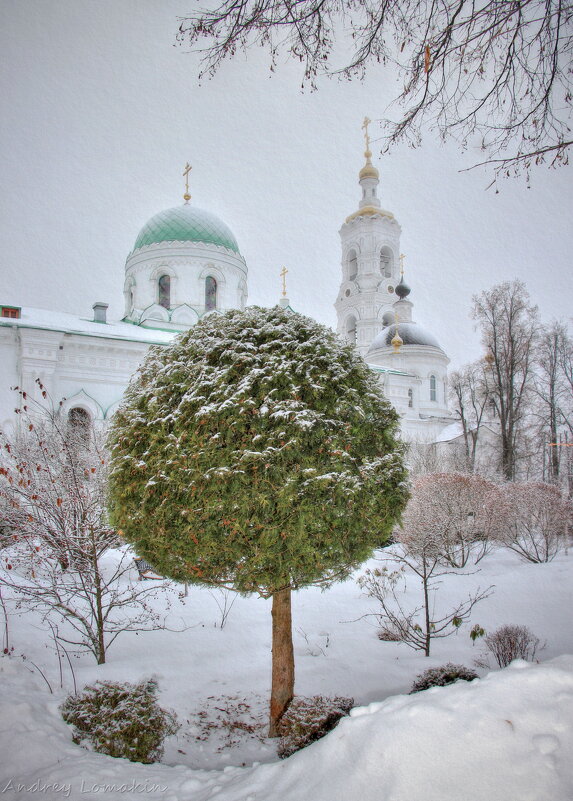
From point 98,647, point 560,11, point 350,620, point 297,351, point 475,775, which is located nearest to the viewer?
point 475,775

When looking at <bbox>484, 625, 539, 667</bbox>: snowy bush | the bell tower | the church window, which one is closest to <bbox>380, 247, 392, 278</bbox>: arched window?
the bell tower

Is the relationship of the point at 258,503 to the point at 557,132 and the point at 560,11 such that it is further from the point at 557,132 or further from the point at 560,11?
the point at 560,11

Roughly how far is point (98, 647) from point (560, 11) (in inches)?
293

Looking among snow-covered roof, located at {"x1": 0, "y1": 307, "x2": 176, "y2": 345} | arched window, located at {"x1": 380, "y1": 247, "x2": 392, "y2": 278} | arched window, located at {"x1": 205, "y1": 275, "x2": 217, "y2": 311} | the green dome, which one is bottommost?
snow-covered roof, located at {"x1": 0, "y1": 307, "x2": 176, "y2": 345}

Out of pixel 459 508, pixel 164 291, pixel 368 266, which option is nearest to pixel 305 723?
pixel 459 508

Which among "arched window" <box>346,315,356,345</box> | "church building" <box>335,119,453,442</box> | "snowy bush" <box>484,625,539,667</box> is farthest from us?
"arched window" <box>346,315,356,345</box>

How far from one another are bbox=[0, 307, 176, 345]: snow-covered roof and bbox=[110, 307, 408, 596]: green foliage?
1340 cm

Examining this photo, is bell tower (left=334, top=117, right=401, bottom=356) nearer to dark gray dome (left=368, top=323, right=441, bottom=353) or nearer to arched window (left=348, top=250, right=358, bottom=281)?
arched window (left=348, top=250, right=358, bottom=281)

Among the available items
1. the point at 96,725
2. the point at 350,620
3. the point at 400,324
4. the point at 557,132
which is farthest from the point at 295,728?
the point at 400,324

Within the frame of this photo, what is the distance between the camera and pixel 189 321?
26.6 meters

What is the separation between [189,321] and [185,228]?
561cm

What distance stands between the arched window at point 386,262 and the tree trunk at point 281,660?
37447 mm

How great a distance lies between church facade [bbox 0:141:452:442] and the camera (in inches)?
704

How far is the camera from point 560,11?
302 centimetres
